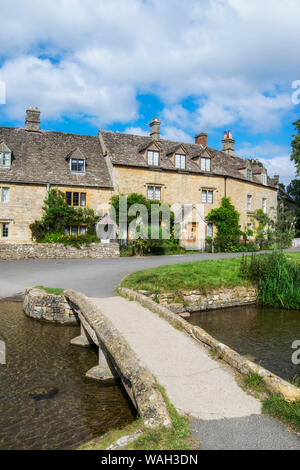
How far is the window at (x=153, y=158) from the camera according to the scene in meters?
30.5

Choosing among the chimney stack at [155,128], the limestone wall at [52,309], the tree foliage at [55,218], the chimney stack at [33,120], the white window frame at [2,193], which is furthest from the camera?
the chimney stack at [155,128]

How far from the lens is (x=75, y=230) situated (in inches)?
1082

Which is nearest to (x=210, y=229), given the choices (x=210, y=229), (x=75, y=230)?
(x=210, y=229)

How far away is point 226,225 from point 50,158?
1722 centimetres

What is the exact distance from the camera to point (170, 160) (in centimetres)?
3173

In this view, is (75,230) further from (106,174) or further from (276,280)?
(276,280)

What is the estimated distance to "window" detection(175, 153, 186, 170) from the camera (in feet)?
104

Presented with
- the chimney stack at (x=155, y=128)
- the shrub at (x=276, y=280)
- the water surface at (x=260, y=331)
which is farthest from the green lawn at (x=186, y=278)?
the chimney stack at (x=155, y=128)

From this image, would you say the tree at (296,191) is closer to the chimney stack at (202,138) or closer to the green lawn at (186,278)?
the chimney stack at (202,138)

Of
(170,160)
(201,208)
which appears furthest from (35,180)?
(201,208)

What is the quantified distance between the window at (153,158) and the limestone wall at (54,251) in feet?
33.5

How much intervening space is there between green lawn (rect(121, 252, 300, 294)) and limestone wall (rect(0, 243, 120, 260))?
28.0ft
